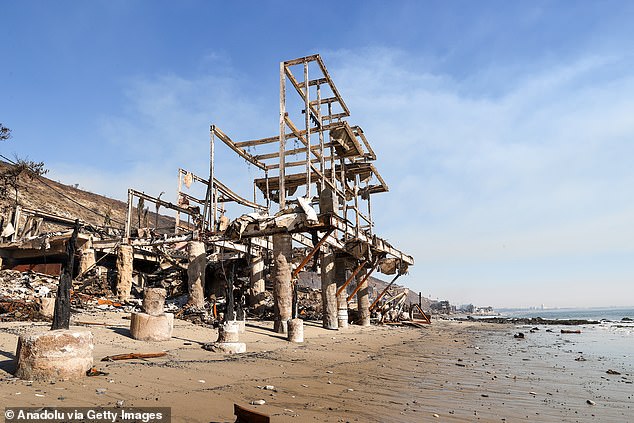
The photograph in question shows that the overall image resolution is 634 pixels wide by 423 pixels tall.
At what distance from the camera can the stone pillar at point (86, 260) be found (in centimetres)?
1890

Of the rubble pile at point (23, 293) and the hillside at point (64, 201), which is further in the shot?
the hillside at point (64, 201)

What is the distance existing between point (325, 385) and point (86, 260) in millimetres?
16646

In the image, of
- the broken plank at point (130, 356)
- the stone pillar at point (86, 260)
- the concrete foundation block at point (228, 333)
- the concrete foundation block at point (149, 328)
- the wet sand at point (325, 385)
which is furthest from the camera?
the stone pillar at point (86, 260)

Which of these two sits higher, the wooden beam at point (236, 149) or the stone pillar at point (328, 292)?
the wooden beam at point (236, 149)

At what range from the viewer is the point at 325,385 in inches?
259

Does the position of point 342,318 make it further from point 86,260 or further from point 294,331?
point 86,260

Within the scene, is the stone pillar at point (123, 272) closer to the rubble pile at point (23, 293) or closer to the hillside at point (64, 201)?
the rubble pile at point (23, 293)

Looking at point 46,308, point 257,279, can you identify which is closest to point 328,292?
point 257,279

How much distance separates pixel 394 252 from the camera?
22.0m

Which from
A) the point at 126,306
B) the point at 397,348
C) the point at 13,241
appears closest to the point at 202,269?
the point at 126,306

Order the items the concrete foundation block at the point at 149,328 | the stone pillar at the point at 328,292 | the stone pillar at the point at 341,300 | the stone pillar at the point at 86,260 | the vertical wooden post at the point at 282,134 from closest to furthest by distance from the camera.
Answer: the concrete foundation block at the point at 149,328, the vertical wooden post at the point at 282,134, the stone pillar at the point at 328,292, the stone pillar at the point at 341,300, the stone pillar at the point at 86,260

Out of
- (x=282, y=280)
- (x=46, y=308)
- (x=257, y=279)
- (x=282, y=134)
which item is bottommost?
(x=46, y=308)

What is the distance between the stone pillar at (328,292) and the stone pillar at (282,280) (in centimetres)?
363

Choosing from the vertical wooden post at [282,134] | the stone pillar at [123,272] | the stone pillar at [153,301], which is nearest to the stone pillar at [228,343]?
the stone pillar at [153,301]
